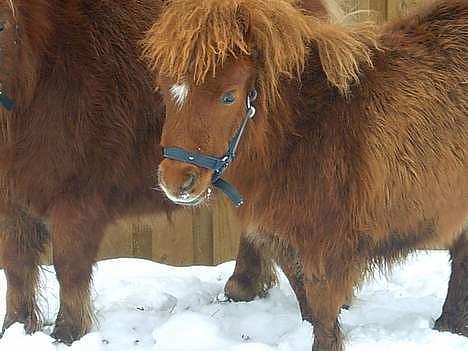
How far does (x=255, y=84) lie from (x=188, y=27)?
327mm

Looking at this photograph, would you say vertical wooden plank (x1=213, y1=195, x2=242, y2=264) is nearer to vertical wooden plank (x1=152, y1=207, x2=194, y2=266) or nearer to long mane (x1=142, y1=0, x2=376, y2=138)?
vertical wooden plank (x1=152, y1=207, x2=194, y2=266)

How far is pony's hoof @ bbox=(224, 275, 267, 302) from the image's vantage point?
424 centimetres

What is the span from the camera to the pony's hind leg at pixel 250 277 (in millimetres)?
4250

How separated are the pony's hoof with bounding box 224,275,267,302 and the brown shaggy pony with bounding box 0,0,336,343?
0.81m

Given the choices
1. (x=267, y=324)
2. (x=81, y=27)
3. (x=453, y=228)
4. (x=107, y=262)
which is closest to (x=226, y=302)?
(x=267, y=324)

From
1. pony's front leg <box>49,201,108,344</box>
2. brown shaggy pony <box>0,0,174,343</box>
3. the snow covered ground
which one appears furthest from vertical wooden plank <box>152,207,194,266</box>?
pony's front leg <box>49,201,108,344</box>

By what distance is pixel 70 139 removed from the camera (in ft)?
11.0

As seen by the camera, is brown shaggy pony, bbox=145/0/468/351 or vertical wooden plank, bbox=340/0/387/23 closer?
brown shaggy pony, bbox=145/0/468/351

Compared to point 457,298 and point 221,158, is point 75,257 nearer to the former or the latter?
point 221,158

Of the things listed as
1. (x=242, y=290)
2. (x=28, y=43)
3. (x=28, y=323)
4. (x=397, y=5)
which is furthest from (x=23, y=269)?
(x=397, y=5)

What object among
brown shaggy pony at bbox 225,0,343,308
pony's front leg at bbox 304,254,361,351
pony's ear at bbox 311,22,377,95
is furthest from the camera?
brown shaggy pony at bbox 225,0,343,308

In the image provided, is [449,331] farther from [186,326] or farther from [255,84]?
[255,84]

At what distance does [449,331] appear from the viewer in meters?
3.68

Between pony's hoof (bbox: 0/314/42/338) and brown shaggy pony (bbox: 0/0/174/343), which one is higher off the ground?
brown shaggy pony (bbox: 0/0/174/343)
